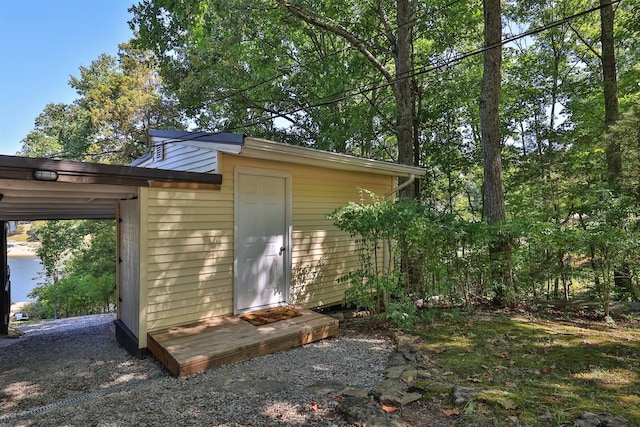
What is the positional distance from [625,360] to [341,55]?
9.98 m

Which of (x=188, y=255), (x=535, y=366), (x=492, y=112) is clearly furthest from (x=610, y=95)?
(x=188, y=255)

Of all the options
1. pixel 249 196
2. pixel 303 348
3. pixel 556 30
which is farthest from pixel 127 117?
pixel 556 30

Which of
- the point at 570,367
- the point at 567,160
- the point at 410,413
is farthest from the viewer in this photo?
the point at 567,160

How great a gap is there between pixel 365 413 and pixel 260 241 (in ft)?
9.48

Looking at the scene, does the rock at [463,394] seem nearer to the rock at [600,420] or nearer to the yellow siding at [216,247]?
the rock at [600,420]

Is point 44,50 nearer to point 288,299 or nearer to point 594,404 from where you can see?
point 288,299

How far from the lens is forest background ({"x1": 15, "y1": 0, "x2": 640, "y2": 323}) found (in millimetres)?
4727

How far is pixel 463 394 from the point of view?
8.30 feet

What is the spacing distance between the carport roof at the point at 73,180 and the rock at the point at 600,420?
3.99 metres

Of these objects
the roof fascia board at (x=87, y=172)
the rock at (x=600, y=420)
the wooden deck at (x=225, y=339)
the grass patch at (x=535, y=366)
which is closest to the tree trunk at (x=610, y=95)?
the grass patch at (x=535, y=366)

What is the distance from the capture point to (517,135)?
34.2ft

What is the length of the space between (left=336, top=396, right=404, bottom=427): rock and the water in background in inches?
1017

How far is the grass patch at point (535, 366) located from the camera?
7.61ft

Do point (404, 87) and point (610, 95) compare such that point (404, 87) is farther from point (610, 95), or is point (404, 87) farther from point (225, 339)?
point (225, 339)
